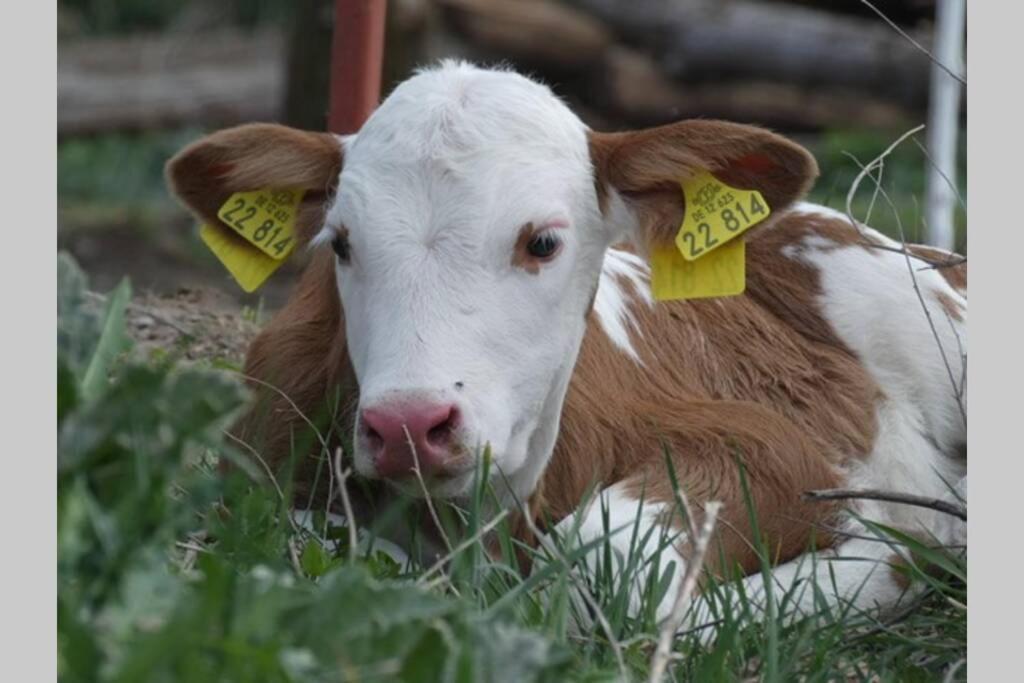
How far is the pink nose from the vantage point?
4.07 m

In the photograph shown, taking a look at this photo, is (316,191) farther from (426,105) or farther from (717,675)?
(717,675)

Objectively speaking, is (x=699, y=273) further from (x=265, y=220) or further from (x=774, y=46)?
(x=774, y=46)

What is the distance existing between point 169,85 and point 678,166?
1170 cm

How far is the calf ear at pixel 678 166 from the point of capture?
4.76m

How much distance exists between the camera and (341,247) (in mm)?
4648

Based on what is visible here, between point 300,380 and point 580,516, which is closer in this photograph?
point 580,516

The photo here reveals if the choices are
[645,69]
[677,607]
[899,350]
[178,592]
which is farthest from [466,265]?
[645,69]

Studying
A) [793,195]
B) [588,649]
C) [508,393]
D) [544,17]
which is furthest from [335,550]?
[544,17]

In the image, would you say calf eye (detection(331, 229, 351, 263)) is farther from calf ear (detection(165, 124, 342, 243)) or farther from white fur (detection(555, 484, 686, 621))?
white fur (detection(555, 484, 686, 621))

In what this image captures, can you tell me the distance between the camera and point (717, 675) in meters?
3.62


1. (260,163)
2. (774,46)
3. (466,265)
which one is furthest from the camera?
(774,46)

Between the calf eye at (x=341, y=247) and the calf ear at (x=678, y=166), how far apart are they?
25.2 inches

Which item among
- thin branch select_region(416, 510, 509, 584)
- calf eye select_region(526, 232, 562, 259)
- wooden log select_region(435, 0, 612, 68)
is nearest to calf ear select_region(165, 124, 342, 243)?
calf eye select_region(526, 232, 562, 259)

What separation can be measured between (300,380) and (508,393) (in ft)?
2.73
